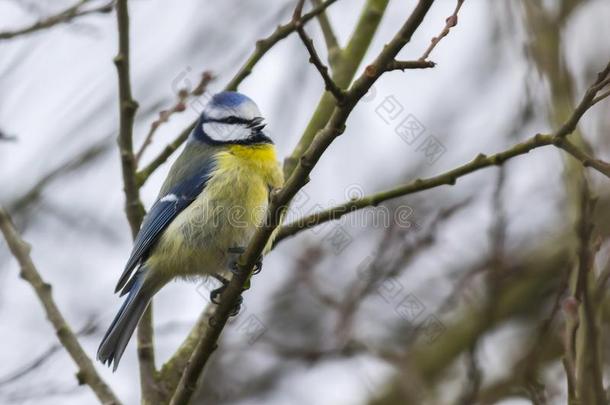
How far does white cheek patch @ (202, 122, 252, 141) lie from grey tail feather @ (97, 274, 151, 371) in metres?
1.06

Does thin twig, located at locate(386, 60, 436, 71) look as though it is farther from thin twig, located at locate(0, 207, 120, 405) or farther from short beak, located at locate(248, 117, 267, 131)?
short beak, located at locate(248, 117, 267, 131)

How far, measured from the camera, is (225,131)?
14.7ft

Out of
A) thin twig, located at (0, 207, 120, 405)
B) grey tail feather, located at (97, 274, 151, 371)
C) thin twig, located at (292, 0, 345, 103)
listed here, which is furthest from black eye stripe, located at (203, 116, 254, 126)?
thin twig, located at (292, 0, 345, 103)

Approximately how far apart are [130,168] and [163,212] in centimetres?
64

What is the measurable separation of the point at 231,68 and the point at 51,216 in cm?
183

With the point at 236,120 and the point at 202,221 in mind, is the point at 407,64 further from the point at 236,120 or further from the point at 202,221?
the point at 236,120

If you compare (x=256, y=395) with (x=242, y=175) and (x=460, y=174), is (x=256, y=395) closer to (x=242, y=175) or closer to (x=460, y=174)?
(x=242, y=175)

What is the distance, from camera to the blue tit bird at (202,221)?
3893 mm

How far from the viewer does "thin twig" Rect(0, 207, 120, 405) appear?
321 centimetres

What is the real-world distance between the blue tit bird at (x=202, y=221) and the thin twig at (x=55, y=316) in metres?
0.43

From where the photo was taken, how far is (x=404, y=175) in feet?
20.6

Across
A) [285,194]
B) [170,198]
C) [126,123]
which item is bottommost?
[285,194]

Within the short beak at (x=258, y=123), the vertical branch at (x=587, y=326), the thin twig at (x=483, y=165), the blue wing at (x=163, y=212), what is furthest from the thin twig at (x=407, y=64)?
the short beak at (x=258, y=123)

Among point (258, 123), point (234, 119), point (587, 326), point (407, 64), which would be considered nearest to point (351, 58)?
point (258, 123)
